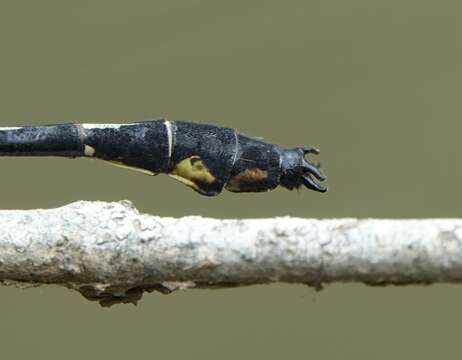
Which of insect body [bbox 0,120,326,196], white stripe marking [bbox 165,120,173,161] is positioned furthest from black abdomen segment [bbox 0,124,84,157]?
white stripe marking [bbox 165,120,173,161]

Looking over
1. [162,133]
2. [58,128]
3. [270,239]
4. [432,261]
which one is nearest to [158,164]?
[162,133]

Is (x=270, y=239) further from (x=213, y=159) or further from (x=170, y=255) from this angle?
(x=213, y=159)

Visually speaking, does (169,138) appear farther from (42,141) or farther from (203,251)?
(203,251)

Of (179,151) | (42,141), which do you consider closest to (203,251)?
(179,151)

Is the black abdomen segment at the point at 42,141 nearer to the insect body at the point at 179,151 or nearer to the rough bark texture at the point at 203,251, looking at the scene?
the insect body at the point at 179,151

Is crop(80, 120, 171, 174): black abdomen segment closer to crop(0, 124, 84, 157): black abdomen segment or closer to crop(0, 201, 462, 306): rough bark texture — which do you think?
crop(0, 124, 84, 157): black abdomen segment
